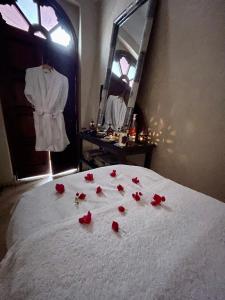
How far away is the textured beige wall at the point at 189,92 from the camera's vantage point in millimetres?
1172

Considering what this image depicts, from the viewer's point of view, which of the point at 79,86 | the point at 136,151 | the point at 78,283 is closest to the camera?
the point at 78,283

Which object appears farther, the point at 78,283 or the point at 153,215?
the point at 153,215

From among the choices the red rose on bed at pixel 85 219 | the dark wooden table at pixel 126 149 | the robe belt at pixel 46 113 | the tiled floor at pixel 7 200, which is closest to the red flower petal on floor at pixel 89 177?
the red rose on bed at pixel 85 219

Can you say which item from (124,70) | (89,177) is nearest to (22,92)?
(124,70)

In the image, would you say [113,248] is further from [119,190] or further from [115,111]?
[115,111]

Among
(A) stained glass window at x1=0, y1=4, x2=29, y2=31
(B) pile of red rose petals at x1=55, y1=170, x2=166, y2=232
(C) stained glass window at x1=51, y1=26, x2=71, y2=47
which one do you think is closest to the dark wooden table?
(B) pile of red rose petals at x1=55, y1=170, x2=166, y2=232

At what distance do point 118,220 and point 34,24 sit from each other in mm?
2615

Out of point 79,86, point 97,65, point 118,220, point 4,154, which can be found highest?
point 97,65

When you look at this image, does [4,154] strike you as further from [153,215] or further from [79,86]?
[153,215]

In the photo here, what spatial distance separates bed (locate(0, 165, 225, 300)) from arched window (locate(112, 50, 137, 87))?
1588mm

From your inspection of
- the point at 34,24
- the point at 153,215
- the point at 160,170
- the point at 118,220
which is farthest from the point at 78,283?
the point at 34,24

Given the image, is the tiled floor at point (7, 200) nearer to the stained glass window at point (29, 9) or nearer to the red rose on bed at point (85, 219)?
the red rose on bed at point (85, 219)

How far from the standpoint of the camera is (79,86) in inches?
95.6

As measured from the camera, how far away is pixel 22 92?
1.99 metres
